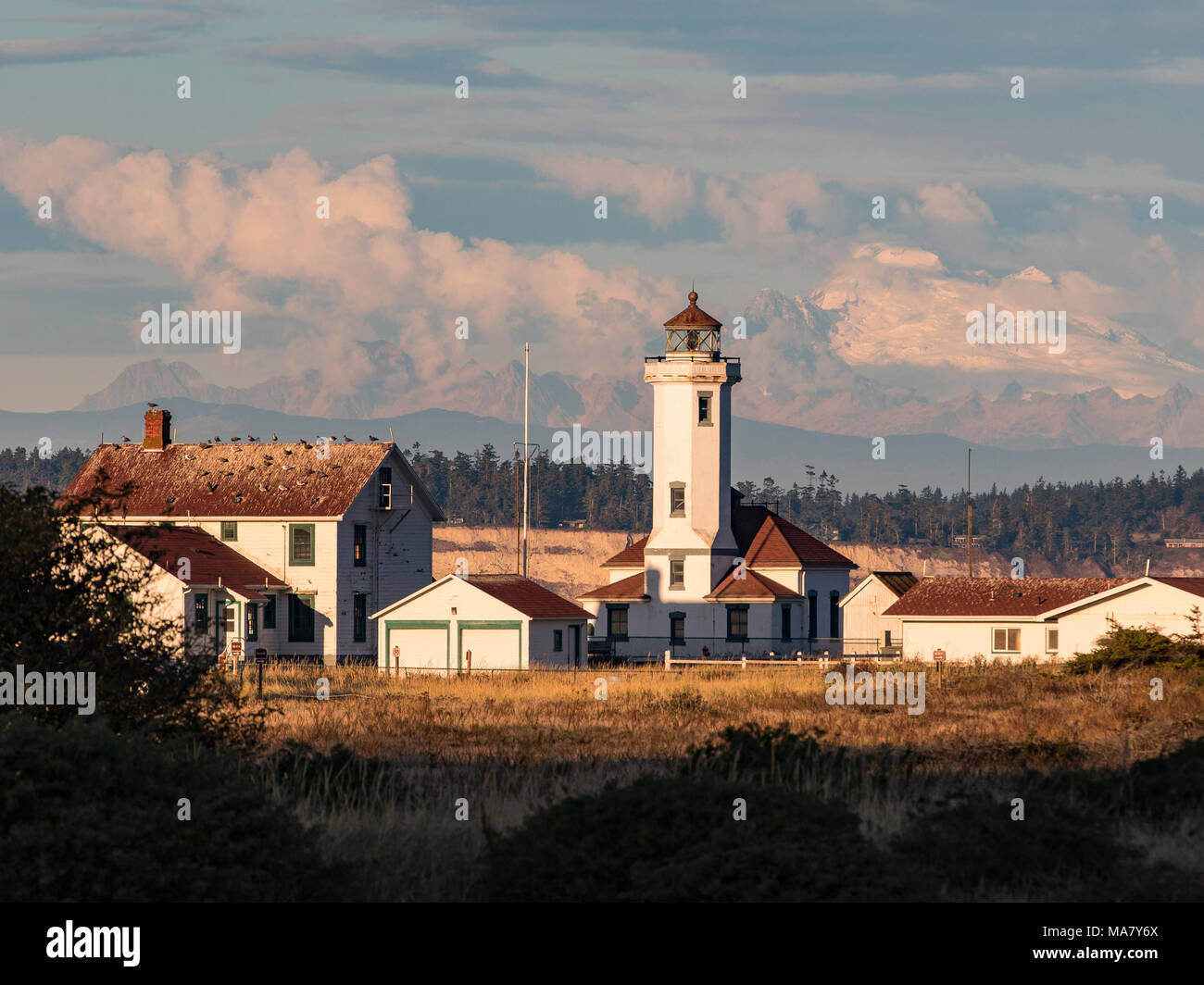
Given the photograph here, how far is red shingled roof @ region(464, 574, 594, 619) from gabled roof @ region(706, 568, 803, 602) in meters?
13.1

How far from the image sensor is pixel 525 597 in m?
58.2

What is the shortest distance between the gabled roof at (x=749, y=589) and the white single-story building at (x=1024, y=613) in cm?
576

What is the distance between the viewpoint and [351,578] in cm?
6203

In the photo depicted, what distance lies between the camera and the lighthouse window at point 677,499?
74.2 meters

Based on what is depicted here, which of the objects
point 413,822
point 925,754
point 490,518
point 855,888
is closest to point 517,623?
point 925,754

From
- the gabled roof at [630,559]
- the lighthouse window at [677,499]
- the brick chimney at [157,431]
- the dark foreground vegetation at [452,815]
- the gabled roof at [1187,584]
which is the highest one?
the brick chimney at [157,431]

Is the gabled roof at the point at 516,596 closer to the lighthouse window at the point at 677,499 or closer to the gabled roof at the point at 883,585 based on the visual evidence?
the lighthouse window at the point at 677,499

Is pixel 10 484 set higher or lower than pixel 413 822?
A: higher

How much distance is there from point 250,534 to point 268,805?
5050 cm

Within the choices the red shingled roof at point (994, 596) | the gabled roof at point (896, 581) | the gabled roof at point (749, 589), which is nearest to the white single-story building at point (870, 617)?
the gabled roof at point (896, 581)

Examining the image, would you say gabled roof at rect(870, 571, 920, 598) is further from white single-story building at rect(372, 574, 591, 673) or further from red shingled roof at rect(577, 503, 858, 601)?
white single-story building at rect(372, 574, 591, 673)

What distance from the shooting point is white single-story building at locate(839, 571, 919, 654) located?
248 feet
